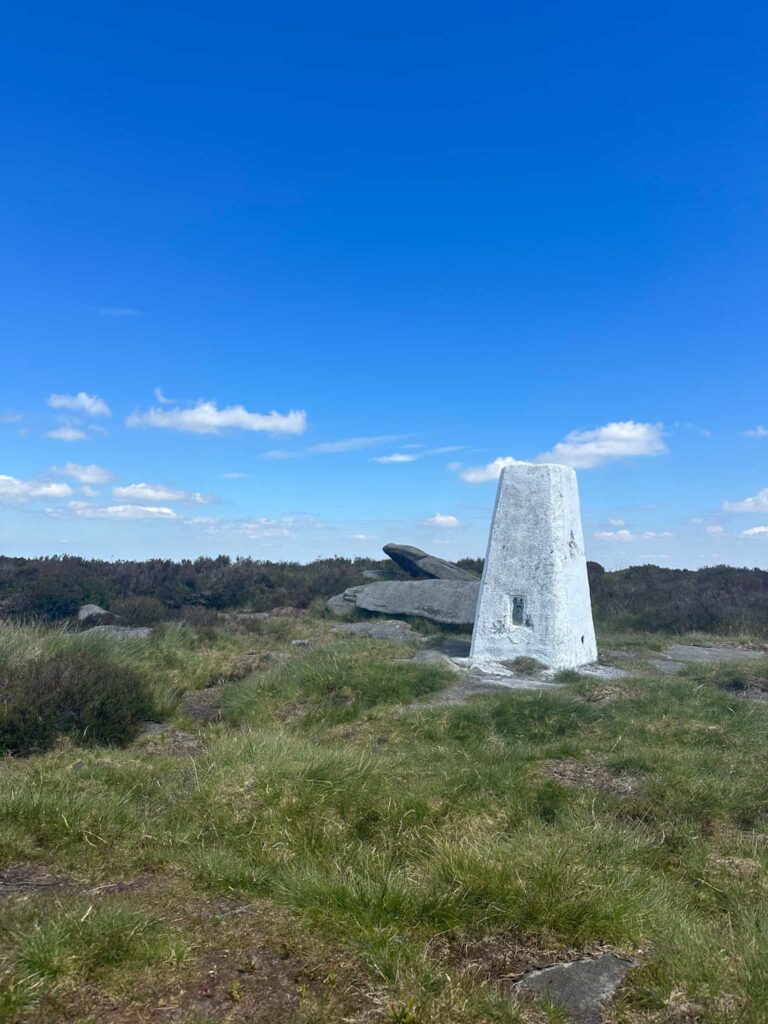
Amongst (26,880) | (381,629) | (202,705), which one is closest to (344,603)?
(381,629)

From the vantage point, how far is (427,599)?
2119 cm

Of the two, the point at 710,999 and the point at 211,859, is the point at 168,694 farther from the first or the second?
the point at 710,999

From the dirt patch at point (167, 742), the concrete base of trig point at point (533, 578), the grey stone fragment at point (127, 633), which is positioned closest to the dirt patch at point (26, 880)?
the dirt patch at point (167, 742)

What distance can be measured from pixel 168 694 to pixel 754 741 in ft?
25.4

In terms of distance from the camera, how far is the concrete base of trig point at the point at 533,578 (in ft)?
44.8

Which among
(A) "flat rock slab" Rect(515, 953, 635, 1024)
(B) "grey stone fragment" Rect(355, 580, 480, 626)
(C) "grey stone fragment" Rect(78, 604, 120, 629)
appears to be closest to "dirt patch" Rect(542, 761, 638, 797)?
(A) "flat rock slab" Rect(515, 953, 635, 1024)

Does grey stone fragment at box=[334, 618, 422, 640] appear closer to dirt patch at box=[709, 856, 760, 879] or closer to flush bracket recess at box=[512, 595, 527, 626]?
flush bracket recess at box=[512, 595, 527, 626]

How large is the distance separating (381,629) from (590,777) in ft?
41.3

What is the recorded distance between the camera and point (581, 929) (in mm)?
3664

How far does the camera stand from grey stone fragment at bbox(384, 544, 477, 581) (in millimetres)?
25328

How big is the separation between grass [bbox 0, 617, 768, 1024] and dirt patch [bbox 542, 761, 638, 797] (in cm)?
10

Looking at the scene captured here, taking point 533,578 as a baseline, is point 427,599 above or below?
below

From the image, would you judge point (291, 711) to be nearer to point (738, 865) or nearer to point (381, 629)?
point (738, 865)

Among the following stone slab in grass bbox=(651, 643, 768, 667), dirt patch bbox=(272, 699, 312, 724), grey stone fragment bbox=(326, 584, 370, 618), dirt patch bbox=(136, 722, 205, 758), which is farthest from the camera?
grey stone fragment bbox=(326, 584, 370, 618)
